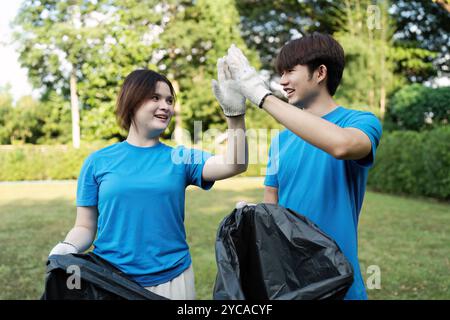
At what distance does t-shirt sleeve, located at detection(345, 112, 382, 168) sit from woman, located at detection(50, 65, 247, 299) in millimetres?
380

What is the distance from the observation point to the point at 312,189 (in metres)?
1.62

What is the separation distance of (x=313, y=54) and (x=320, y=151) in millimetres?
347

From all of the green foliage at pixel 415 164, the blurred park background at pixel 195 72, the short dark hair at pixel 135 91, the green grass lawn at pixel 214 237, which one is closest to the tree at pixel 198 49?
the blurred park background at pixel 195 72

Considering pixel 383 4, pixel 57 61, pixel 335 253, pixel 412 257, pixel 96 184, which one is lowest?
pixel 412 257

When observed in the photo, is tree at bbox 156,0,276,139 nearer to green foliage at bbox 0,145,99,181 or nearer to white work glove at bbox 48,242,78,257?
green foliage at bbox 0,145,99,181

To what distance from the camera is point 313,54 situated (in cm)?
164

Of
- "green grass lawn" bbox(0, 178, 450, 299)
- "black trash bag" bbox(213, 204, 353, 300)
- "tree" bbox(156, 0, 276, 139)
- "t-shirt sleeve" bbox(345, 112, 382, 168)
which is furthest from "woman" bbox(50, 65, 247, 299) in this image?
"tree" bbox(156, 0, 276, 139)

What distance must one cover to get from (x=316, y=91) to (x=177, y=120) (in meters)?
24.1

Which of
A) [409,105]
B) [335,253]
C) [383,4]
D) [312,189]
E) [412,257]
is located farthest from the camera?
[383,4]
